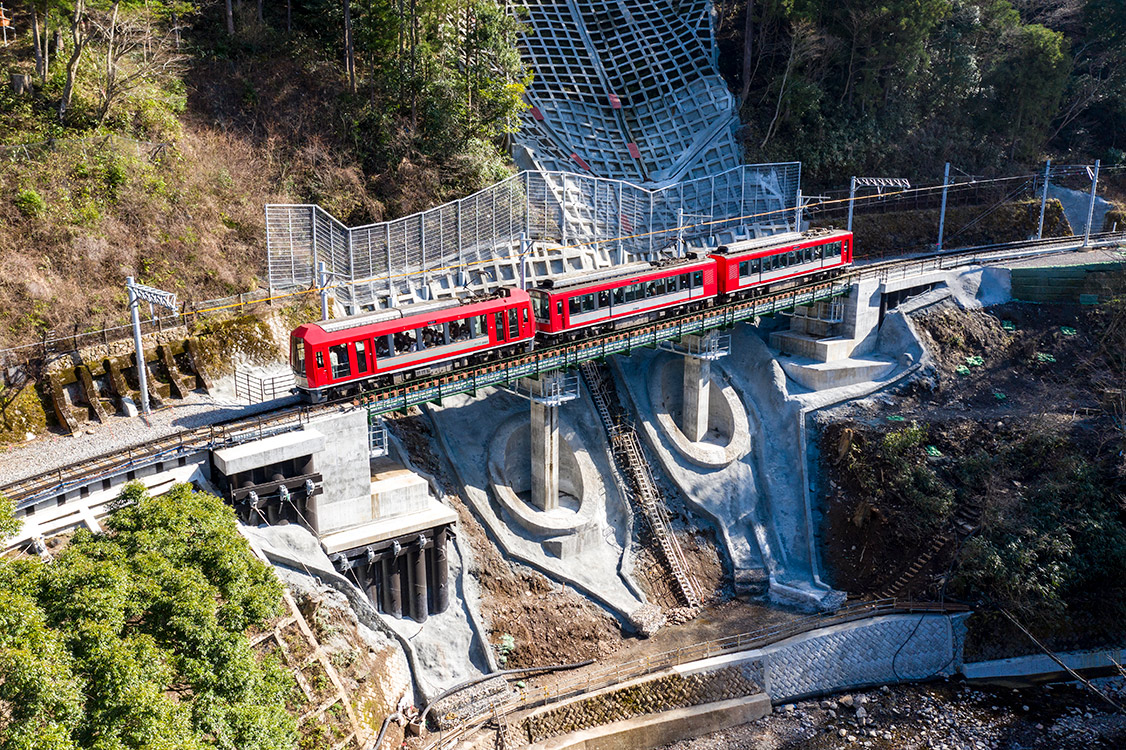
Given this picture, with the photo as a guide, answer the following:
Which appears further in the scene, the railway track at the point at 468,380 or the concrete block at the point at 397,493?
the concrete block at the point at 397,493

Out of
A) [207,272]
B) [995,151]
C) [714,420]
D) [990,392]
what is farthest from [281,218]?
[995,151]

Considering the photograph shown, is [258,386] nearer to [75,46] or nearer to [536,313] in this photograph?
[536,313]

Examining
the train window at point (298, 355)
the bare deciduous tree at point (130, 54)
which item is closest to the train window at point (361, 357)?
the train window at point (298, 355)

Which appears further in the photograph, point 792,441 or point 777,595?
point 792,441

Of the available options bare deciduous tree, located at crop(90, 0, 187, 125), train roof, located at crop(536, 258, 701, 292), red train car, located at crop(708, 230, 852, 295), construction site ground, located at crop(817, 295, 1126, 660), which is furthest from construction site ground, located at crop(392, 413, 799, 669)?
bare deciduous tree, located at crop(90, 0, 187, 125)

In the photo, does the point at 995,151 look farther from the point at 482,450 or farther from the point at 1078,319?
the point at 482,450

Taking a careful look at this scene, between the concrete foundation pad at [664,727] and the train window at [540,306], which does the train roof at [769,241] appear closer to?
the train window at [540,306]
